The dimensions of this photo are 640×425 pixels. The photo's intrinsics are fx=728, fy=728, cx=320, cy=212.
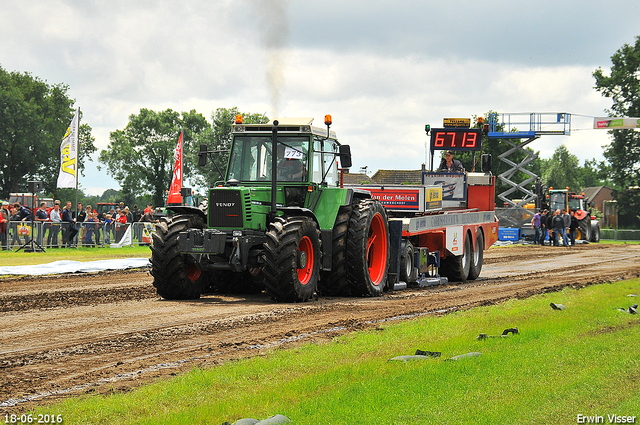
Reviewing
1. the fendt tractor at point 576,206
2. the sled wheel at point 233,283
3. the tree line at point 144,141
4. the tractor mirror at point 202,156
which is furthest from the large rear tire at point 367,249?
the tree line at point 144,141

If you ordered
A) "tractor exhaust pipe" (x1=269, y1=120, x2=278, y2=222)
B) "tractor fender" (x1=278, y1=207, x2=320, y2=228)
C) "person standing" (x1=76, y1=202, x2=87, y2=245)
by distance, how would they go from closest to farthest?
1. "tractor fender" (x1=278, y1=207, x2=320, y2=228)
2. "tractor exhaust pipe" (x1=269, y1=120, x2=278, y2=222)
3. "person standing" (x1=76, y1=202, x2=87, y2=245)

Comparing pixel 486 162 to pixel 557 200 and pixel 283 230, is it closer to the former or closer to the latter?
Answer: pixel 283 230

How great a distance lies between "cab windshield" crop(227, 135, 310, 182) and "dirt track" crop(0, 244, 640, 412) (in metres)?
2.29

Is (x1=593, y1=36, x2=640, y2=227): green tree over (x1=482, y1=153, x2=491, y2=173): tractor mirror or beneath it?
over

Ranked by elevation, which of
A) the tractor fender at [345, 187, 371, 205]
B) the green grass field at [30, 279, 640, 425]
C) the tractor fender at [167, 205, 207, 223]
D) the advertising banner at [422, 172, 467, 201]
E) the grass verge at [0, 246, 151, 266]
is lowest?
the green grass field at [30, 279, 640, 425]

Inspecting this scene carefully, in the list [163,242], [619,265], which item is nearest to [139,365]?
[163,242]

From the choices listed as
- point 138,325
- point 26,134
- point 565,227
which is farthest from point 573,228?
point 26,134

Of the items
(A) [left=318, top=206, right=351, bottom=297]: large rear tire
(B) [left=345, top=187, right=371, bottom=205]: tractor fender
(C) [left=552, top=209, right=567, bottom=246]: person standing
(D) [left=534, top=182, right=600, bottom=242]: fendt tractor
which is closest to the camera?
(A) [left=318, top=206, right=351, bottom=297]: large rear tire

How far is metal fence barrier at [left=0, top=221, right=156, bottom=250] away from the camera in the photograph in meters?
24.3

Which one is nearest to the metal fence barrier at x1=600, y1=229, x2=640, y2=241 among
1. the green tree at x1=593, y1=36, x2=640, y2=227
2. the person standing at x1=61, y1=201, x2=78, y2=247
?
the green tree at x1=593, y1=36, x2=640, y2=227

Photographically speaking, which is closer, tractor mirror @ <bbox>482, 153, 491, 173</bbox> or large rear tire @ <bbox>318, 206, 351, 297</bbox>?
large rear tire @ <bbox>318, 206, 351, 297</bbox>

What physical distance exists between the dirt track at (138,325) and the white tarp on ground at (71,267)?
1.03 m

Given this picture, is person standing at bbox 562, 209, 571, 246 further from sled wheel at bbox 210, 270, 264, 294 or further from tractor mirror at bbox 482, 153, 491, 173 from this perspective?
sled wheel at bbox 210, 270, 264, 294

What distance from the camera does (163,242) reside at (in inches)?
486
